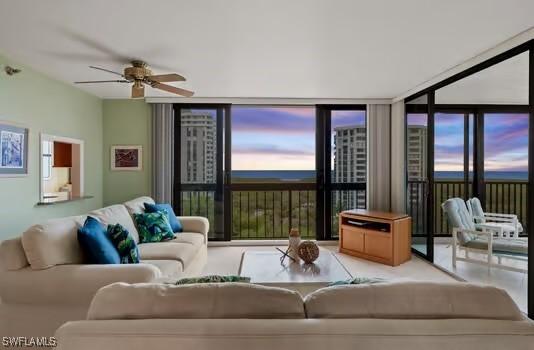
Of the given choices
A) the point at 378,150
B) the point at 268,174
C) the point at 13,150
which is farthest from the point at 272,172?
the point at 13,150

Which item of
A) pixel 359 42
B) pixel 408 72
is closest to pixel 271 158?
pixel 408 72

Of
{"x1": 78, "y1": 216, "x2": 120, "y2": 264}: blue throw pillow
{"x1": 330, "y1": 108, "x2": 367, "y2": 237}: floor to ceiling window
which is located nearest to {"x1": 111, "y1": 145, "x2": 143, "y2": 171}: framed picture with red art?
{"x1": 78, "y1": 216, "x2": 120, "y2": 264}: blue throw pillow

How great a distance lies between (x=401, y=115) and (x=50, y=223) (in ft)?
15.2

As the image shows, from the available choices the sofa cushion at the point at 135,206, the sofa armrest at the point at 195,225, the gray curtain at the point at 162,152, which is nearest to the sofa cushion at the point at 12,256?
the sofa cushion at the point at 135,206

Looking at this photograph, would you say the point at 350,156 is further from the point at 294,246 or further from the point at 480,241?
the point at 294,246

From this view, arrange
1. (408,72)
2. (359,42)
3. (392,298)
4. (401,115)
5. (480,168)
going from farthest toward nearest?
(480,168) → (401,115) → (408,72) → (359,42) → (392,298)

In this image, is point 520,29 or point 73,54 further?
point 73,54

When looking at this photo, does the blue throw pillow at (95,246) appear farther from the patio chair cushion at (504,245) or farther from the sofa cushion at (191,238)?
the patio chair cushion at (504,245)

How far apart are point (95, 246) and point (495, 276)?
13.9 ft

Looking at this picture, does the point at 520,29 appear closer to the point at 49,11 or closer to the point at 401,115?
the point at 401,115

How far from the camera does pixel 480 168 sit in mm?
5277

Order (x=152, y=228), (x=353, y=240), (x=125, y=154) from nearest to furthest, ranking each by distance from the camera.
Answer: (x=152, y=228), (x=353, y=240), (x=125, y=154)

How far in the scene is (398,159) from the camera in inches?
190

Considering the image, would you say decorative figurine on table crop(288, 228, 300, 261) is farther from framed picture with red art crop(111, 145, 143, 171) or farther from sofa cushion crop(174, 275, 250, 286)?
framed picture with red art crop(111, 145, 143, 171)
